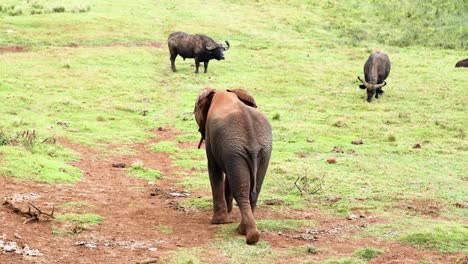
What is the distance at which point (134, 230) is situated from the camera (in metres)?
10.4

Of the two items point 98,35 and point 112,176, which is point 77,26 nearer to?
point 98,35

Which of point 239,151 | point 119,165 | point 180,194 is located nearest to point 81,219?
point 239,151

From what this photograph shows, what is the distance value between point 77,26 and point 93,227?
2590 cm

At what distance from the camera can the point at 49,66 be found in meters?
26.9

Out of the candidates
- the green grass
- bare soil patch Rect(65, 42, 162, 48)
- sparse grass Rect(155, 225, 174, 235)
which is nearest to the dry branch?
sparse grass Rect(155, 225, 174, 235)

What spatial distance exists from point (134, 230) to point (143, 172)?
427 cm

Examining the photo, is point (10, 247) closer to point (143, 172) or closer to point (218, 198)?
point (218, 198)

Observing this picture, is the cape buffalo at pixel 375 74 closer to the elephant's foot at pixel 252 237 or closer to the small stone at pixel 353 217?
the small stone at pixel 353 217

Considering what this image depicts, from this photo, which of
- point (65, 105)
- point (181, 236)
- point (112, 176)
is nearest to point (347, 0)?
point (65, 105)

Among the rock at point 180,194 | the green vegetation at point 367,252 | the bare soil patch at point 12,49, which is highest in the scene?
the green vegetation at point 367,252

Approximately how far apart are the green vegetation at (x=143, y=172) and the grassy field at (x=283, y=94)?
105mm

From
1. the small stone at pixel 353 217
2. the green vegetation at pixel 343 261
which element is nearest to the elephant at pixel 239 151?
the green vegetation at pixel 343 261

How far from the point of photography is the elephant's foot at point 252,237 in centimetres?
953

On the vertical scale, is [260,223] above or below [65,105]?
above
